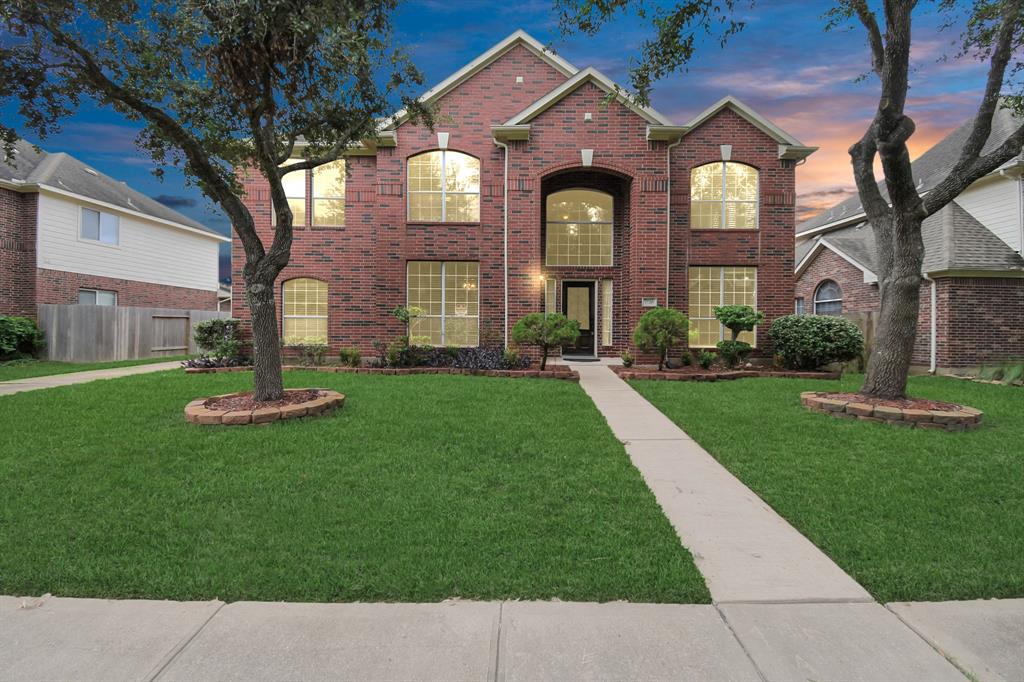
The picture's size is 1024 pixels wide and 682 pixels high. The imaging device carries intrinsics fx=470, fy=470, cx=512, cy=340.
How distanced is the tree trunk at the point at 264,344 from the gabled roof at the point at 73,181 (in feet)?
A: 42.6

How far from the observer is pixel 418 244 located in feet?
42.4

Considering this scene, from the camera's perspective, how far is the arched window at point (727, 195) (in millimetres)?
13289

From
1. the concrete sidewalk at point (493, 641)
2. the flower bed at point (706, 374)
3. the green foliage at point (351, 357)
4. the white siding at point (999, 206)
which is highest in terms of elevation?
the white siding at point (999, 206)

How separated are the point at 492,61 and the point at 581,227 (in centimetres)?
549

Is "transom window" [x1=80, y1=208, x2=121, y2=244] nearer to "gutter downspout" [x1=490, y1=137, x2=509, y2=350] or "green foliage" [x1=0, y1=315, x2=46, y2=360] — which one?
"green foliage" [x1=0, y1=315, x2=46, y2=360]

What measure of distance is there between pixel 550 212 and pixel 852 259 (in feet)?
33.4

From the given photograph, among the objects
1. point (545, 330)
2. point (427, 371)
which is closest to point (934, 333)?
point (545, 330)

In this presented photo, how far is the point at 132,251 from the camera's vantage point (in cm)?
1972

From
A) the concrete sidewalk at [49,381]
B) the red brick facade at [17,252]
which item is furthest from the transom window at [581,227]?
the red brick facade at [17,252]

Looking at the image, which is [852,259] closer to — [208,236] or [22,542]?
[22,542]

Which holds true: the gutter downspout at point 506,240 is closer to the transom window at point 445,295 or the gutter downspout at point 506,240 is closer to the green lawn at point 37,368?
the transom window at point 445,295

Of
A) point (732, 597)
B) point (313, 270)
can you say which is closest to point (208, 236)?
point (313, 270)

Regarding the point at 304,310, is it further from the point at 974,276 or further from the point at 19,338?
the point at 974,276

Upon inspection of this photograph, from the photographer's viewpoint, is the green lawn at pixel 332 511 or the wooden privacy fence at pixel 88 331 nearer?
the green lawn at pixel 332 511
